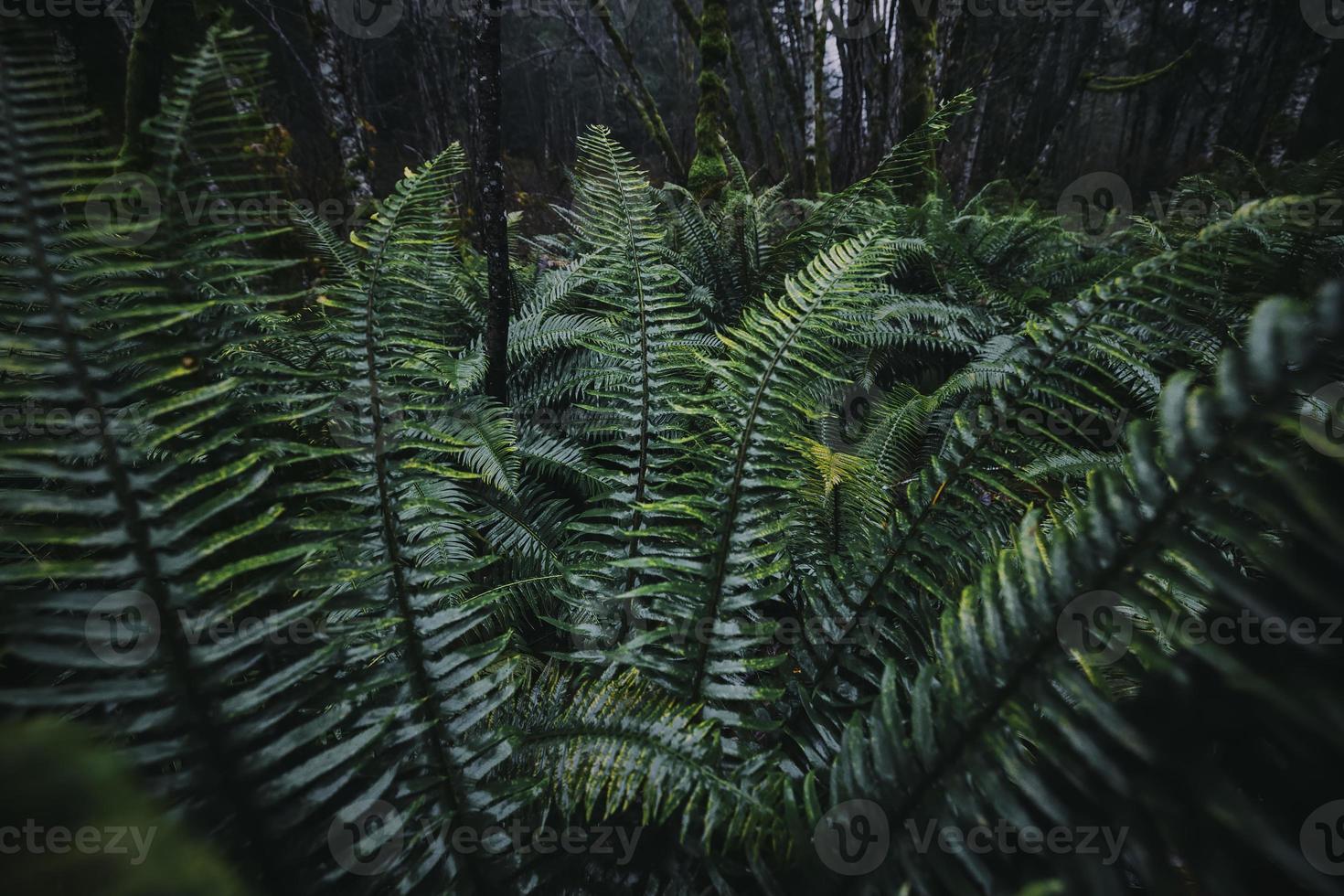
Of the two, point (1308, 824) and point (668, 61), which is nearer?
point (1308, 824)

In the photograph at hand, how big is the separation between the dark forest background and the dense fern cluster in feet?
5.97

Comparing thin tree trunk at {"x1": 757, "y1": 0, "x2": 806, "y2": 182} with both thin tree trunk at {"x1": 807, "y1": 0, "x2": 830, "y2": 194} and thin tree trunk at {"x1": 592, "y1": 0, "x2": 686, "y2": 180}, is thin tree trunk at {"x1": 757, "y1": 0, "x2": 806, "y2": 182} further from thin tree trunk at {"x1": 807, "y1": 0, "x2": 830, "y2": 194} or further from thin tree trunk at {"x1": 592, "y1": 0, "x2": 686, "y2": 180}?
thin tree trunk at {"x1": 592, "y1": 0, "x2": 686, "y2": 180}

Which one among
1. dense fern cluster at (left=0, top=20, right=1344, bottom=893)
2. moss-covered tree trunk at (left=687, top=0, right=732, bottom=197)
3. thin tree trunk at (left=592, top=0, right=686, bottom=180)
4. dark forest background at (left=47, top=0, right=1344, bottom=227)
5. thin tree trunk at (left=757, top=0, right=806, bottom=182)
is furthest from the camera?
thin tree trunk at (left=757, top=0, right=806, bottom=182)

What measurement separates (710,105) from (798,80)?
13.7 ft

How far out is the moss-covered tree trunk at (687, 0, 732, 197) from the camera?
4.23 metres

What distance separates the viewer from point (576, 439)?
2008mm

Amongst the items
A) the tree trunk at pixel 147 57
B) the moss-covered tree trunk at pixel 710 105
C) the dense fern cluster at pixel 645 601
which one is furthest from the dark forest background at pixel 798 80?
the dense fern cluster at pixel 645 601

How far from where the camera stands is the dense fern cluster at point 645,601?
430 millimetres

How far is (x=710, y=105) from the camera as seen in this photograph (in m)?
4.41

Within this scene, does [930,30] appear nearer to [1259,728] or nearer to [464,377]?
[464,377]

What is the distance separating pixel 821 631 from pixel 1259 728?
1.95 ft

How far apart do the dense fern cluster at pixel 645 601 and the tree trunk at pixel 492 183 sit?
0.62 m

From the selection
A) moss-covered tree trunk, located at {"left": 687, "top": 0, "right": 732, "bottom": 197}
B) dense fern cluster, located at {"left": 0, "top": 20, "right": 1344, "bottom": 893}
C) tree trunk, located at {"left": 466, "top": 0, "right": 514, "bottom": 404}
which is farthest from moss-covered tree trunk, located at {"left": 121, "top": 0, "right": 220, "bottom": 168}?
moss-covered tree trunk, located at {"left": 687, "top": 0, "right": 732, "bottom": 197}

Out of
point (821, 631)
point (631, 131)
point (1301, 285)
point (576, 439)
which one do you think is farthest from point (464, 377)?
point (631, 131)
